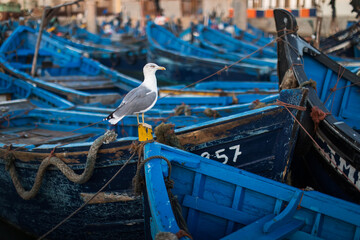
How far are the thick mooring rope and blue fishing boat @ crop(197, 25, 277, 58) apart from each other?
11041 mm

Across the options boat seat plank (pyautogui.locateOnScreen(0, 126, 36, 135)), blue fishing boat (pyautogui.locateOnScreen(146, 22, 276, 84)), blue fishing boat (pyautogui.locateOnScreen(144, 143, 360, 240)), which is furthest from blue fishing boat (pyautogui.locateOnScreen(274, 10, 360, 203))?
blue fishing boat (pyautogui.locateOnScreen(146, 22, 276, 84))

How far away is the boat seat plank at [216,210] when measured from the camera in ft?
11.1

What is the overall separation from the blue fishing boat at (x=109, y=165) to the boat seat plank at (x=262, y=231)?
0.81 meters

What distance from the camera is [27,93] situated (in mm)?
8578

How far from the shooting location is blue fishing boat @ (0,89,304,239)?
374 cm

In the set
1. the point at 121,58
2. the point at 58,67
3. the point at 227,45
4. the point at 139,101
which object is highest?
the point at 139,101

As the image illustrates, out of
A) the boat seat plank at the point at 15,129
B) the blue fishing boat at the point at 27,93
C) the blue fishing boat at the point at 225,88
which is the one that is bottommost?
the boat seat plank at the point at 15,129

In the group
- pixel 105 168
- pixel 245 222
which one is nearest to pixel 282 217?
pixel 245 222

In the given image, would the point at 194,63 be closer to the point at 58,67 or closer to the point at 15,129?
the point at 58,67

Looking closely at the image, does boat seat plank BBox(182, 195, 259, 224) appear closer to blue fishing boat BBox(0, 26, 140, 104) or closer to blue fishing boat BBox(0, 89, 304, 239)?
blue fishing boat BBox(0, 89, 304, 239)

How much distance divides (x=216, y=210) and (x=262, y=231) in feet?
1.50

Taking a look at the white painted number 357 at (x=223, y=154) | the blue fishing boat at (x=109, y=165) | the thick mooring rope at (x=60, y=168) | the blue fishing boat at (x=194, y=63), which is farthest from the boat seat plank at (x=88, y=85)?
the white painted number 357 at (x=223, y=154)

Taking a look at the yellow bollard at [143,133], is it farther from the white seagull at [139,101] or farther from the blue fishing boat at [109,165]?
the blue fishing boat at [109,165]

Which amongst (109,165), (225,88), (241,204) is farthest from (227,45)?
(241,204)
